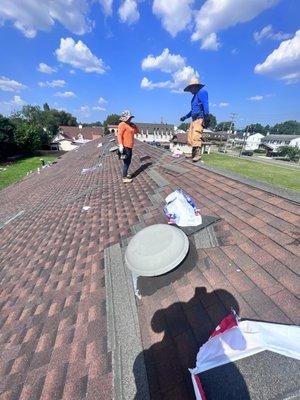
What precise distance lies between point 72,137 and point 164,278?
7879cm

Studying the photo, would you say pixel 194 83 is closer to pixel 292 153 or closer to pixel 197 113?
pixel 197 113

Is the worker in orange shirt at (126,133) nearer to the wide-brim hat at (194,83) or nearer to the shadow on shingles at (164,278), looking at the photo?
the wide-brim hat at (194,83)

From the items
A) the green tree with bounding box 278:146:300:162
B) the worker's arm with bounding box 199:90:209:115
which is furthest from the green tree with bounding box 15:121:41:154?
the green tree with bounding box 278:146:300:162

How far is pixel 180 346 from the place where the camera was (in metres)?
1.86

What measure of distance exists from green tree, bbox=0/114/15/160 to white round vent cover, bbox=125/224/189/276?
55.3 m

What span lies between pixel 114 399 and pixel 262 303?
1408 millimetres

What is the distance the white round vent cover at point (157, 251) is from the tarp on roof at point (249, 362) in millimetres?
1004

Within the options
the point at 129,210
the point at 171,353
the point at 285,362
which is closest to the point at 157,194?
the point at 129,210

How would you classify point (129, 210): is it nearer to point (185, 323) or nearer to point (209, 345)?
point (185, 323)

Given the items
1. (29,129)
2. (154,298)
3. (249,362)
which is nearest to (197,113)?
(154,298)

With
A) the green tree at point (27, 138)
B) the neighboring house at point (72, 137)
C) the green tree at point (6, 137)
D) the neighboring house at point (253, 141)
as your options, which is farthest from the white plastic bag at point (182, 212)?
the neighboring house at point (253, 141)

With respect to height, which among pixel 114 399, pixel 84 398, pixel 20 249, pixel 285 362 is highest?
pixel 285 362

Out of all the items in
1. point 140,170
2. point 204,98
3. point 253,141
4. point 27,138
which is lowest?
point 253,141

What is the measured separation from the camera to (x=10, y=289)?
3912 millimetres
